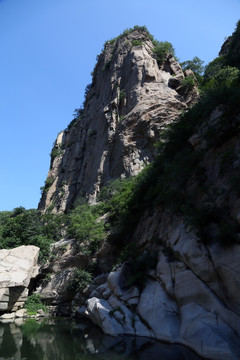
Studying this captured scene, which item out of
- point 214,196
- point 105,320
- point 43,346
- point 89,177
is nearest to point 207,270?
point 214,196

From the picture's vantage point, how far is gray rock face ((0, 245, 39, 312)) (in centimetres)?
1617

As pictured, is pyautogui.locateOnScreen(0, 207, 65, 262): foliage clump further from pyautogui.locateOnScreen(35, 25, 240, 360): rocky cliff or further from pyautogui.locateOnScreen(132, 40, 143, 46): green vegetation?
pyautogui.locateOnScreen(132, 40, 143, 46): green vegetation

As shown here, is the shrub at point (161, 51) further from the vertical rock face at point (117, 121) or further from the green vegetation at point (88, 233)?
the green vegetation at point (88, 233)

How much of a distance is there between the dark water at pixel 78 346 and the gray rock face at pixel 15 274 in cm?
380

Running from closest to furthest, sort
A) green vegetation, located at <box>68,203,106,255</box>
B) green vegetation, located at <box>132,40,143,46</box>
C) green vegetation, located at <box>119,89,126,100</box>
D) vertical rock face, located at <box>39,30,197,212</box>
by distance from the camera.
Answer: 1. green vegetation, located at <box>68,203,106,255</box>
2. vertical rock face, located at <box>39,30,197,212</box>
3. green vegetation, located at <box>119,89,126,100</box>
4. green vegetation, located at <box>132,40,143,46</box>

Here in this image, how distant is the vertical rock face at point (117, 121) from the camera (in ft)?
93.7

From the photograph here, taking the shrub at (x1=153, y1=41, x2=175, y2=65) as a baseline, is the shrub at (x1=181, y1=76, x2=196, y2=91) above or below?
A: below

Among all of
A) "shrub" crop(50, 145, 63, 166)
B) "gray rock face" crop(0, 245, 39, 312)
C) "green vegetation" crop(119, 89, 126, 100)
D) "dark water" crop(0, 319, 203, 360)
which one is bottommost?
"dark water" crop(0, 319, 203, 360)

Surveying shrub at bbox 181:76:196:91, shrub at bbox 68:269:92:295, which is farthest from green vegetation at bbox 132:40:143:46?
shrub at bbox 68:269:92:295

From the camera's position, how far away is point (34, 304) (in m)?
17.8

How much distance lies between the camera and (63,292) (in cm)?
1828

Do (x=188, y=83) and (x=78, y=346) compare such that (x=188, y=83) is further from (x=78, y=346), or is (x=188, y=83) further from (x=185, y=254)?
(x=78, y=346)

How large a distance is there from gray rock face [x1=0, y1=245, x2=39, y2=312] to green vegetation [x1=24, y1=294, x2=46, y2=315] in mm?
547

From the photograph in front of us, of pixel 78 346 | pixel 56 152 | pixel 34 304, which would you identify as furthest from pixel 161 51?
pixel 78 346
